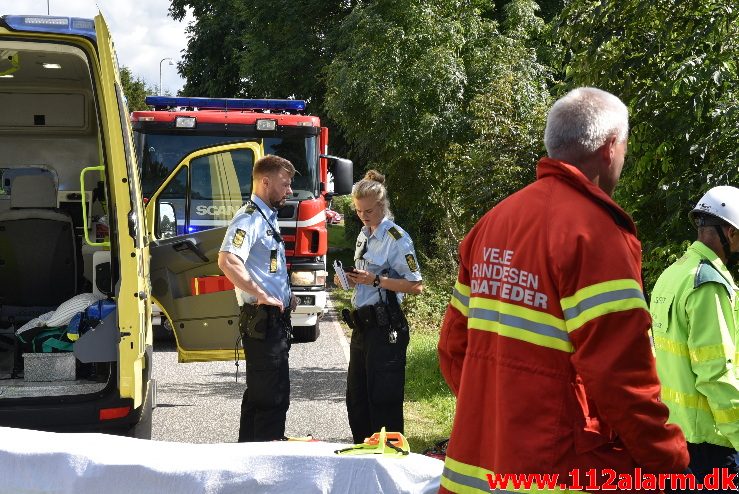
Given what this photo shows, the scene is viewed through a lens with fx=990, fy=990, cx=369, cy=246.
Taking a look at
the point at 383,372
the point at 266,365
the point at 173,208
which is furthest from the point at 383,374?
the point at 173,208

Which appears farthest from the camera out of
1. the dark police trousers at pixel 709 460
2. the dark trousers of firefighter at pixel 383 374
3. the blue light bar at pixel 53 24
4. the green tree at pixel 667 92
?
the green tree at pixel 667 92

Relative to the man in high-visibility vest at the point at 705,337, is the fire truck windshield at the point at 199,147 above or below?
above

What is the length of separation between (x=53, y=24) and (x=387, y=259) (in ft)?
7.90

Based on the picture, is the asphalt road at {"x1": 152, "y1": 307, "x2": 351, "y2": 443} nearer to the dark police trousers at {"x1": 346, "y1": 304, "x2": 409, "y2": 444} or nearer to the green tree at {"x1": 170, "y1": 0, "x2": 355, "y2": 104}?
the dark police trousers at {"x1": 346, "y1": 304, "x2": 409, "y2": 444}

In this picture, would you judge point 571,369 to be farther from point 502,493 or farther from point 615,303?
point 502,493

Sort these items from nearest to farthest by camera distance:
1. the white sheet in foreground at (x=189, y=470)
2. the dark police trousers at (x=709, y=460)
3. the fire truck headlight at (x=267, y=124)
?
the dark police trousers at (x=709, y=460), the white sheet in foreground at (x=189, y=470), the fire truck headlight at (x=267, y=124)

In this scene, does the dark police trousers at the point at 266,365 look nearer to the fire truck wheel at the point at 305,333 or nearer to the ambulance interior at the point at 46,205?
the ambulance interior at the point at 46,205

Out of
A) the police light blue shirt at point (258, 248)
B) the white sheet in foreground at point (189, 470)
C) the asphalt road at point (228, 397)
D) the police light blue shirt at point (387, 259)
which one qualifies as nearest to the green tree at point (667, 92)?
the police light blue shirt at point (387, 259)

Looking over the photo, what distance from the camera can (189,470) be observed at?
159 inches

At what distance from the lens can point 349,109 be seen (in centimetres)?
1731

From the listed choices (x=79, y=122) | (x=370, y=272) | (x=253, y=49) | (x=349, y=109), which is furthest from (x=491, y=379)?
(x=253, y=49)

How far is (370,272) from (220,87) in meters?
28.0

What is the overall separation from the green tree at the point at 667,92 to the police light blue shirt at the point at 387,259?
167cm

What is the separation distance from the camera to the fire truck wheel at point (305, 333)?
43.0ft
